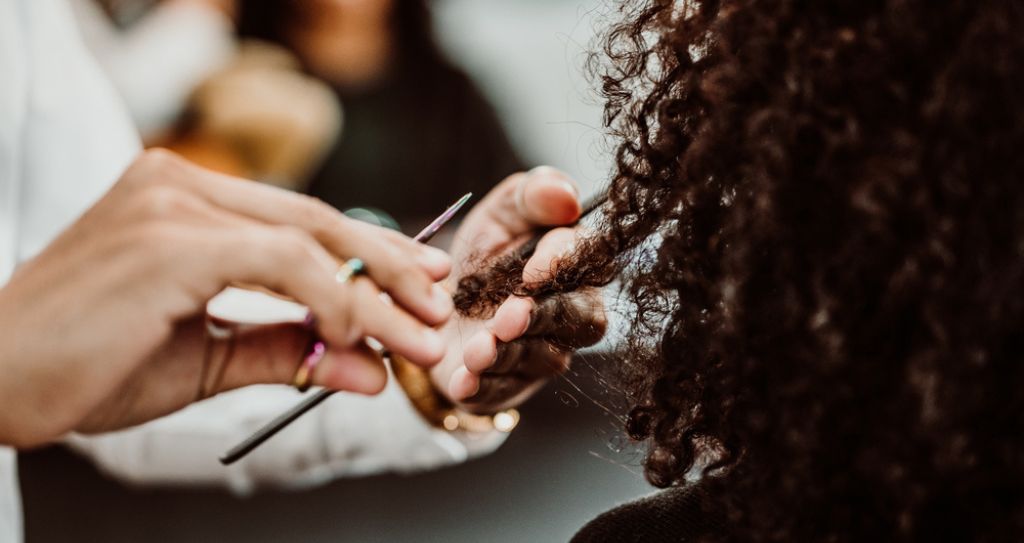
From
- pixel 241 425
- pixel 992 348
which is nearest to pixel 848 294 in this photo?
pixel 992 348

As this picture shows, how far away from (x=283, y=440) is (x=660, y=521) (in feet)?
2.43

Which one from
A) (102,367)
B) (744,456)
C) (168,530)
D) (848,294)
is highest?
(102,367)

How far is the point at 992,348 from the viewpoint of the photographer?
1.46ft

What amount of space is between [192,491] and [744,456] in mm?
1457

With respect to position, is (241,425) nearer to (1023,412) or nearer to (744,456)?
(744,456)

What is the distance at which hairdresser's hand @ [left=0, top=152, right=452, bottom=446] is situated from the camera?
0.48 metres

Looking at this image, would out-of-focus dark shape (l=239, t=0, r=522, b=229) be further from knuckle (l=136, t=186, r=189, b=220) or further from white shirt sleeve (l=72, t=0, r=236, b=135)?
knuckle (l=136, t=186, r=189, b=220)

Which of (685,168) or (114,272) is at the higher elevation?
(114,272)

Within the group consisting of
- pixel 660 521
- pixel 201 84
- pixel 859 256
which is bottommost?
pixel 660 521

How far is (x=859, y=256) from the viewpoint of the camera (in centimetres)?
45

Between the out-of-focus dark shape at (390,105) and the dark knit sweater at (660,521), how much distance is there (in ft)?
3.67

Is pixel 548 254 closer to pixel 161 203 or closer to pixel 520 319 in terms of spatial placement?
pixel 520 319

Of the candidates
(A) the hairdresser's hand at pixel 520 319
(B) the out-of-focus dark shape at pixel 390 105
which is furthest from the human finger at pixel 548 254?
(B) the out-of-focus dark shape at pixel 390 105

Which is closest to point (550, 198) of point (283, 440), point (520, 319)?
point (520, 319)
